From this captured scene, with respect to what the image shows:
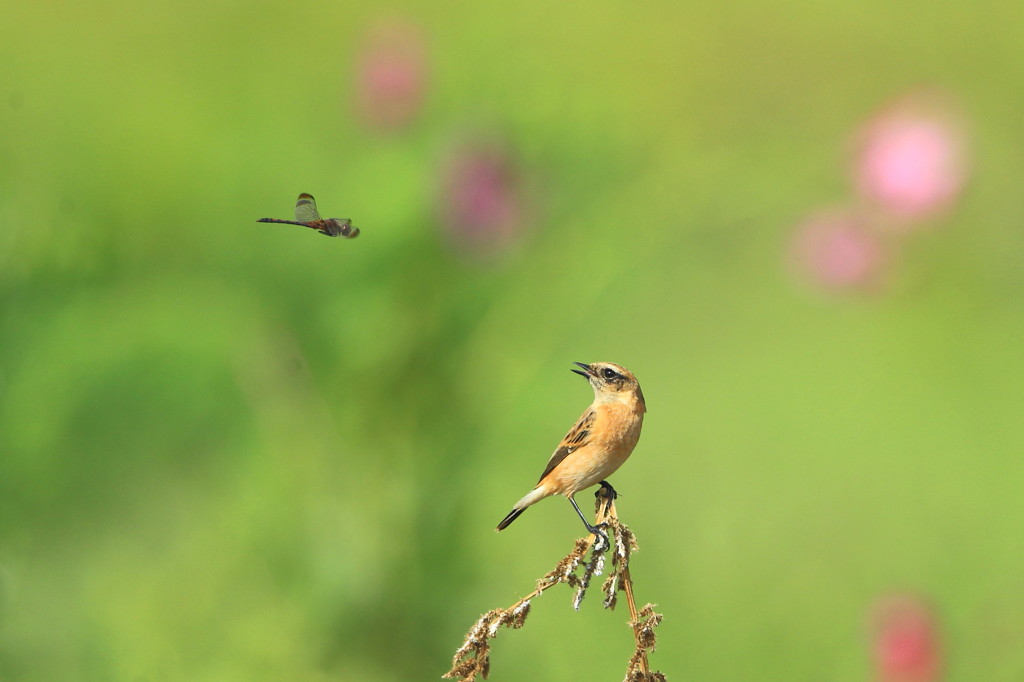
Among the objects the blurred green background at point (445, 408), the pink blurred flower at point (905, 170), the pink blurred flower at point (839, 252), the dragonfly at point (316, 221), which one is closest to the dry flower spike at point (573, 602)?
the dragonfly at point (316, 221)

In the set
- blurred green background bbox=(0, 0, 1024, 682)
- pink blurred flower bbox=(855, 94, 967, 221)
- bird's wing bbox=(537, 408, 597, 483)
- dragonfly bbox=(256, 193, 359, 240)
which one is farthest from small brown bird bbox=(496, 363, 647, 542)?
pink blurred flower bbox=(855, 94, 967, 221)

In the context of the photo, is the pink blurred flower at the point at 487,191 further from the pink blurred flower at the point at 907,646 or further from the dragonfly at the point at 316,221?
the dragonfly at the point at 316,221

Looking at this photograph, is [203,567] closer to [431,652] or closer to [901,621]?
[431,652]

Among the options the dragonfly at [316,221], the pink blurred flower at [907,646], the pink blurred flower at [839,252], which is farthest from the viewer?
the pink blurred flower at [839,252]

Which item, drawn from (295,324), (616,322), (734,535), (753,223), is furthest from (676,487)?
(753,223)

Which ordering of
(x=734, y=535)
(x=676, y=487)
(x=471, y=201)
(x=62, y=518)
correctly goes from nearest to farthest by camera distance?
(x=471, y=201) → (x=62, y=518) → (x=734, y=535) → (x=676, y=487)

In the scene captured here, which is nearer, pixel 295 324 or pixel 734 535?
pixel 295 324

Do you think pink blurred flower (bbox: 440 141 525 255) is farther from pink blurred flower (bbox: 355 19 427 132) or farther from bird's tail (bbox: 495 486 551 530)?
bird's tail (bbox: 495 486 551 530)
